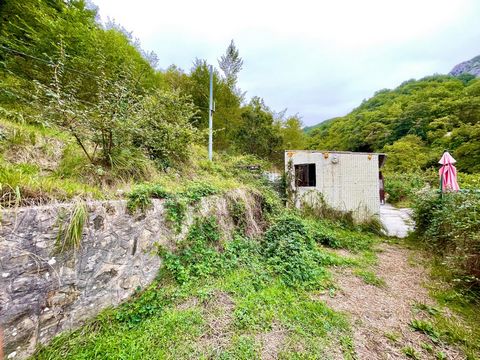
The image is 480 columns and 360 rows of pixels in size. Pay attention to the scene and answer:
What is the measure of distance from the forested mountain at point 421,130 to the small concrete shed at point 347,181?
641 inches

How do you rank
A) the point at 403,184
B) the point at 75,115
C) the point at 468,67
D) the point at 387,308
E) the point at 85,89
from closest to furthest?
1. the point at 75,115
2. the point at 387,308
3. the point at 85,89
4. the point at 403,184
5. the point at 468,67

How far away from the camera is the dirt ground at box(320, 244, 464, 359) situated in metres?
2.03

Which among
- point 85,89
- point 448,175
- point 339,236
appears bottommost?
point 339,236

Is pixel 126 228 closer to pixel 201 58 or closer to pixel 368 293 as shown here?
pixel 368 293

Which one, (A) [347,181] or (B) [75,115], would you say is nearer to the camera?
(B) [75,115]

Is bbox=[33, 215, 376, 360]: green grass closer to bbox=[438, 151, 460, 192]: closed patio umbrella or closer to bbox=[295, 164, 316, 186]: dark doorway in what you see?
bbox=[295, 164, 316, 186]: dark doorway

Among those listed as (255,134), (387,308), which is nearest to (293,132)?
(255,134)

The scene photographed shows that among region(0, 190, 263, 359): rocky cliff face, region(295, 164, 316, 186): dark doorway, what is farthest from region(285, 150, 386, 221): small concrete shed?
region(0, 190, 263, 359): rocky cliff face

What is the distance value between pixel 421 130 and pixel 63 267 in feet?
106

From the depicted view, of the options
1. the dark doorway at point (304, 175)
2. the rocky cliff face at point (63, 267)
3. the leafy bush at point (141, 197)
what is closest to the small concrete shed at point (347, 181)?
the dark doorway at point (304, 175)

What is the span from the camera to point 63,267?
169 centimetres

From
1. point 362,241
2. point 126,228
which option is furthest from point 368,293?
point 126,228

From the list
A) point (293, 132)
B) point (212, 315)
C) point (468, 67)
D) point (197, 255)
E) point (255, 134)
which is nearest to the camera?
point (212, 315)

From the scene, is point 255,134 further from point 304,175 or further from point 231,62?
point 231,62
